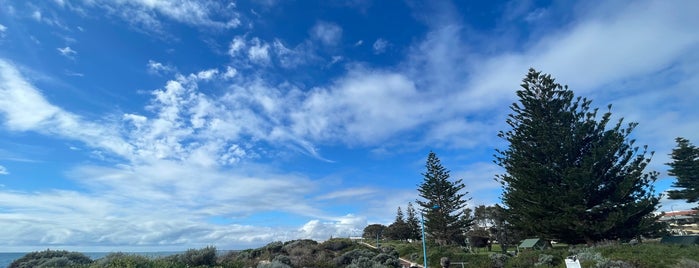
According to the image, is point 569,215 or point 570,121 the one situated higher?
point 570,121

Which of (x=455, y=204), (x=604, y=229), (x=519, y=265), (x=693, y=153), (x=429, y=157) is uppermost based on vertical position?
(x=429, y=157)

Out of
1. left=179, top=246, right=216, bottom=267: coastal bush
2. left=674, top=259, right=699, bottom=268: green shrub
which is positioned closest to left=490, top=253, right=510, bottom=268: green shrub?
left=674, top=259, right=699, bottom=268: green shrub

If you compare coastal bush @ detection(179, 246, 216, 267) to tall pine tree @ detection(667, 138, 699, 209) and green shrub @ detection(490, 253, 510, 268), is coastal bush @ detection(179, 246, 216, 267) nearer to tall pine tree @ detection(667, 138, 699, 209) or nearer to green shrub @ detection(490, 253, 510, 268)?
green shrub @ detection(490, 253, 510, 268)

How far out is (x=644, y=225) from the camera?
18.0 metres

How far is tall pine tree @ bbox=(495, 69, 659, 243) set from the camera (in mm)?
18359

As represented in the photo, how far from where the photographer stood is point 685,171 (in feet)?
104

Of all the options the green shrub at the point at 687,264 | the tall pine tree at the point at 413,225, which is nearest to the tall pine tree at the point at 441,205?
the tall pine tree at the point at 413,225

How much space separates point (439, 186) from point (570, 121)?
22.6m

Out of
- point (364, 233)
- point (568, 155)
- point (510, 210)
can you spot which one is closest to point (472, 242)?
point (510, 210)

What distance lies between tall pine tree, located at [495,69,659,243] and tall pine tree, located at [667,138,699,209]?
62.6 feet

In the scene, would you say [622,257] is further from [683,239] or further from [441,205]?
[441,205]

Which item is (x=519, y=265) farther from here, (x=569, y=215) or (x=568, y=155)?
(x=568, y=155)

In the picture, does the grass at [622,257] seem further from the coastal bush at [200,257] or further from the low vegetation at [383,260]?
the coastal bush at [200,257]

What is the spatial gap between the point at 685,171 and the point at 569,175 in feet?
74.1
